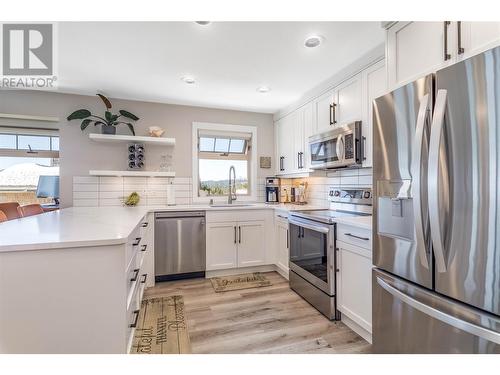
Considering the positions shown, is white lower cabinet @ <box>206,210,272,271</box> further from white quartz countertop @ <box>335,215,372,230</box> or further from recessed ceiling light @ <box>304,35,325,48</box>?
recessed ceiling light @ <box>304,35,325,48</box>

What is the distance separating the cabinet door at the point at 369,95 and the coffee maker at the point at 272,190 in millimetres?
1804

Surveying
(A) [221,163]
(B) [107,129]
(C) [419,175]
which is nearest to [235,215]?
(A) [221,163]

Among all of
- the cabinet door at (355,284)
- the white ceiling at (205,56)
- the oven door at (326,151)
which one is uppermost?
the white ceiling at (205,56)

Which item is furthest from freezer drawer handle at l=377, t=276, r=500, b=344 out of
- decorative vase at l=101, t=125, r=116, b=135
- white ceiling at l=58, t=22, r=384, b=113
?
decorative vase at l=101, t=125, r=116, b=135

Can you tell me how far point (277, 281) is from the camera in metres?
3.13

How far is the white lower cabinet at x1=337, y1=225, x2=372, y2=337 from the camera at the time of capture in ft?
5.99

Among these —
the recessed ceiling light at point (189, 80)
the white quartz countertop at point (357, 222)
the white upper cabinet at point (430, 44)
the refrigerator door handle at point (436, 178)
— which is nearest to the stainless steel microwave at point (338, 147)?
the white quartz countertop at point (357, 222)

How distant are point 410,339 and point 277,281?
193 centimetres

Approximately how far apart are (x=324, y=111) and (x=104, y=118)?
9.19ft

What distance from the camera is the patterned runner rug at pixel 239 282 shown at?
9.67ft

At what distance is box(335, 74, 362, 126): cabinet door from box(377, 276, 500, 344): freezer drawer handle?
60.5 inches

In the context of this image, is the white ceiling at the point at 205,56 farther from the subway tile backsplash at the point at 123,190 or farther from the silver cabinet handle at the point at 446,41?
the subway tile backsplash at the point at 123,190
